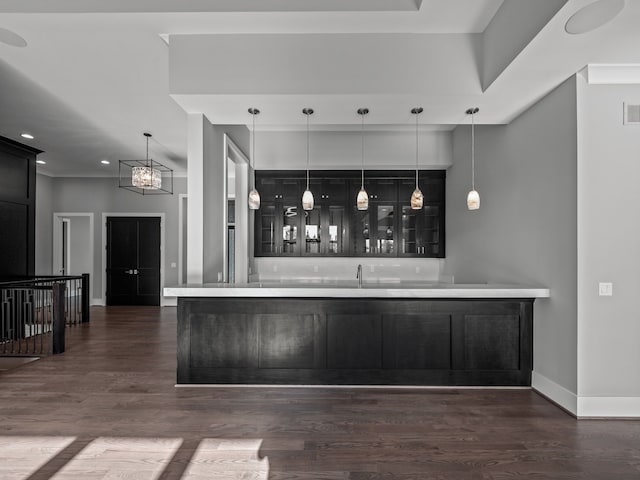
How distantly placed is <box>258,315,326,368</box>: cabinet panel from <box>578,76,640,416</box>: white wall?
2214mm

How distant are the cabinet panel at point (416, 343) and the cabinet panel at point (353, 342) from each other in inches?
3.4

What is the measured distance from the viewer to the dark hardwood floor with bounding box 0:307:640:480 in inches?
91.4

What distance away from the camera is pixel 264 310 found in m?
3.70

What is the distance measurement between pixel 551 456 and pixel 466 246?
11.0 feet

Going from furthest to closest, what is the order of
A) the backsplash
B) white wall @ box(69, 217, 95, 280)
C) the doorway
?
white wall @ box(69, 217, 95, 280) → the doorway → the backsplash

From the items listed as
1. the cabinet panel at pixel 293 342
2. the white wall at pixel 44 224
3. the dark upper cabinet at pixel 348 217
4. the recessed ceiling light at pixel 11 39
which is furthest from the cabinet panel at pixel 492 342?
the white wall at pixel 44 224

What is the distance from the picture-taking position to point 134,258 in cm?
912

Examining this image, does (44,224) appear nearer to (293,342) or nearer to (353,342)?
(293,342)

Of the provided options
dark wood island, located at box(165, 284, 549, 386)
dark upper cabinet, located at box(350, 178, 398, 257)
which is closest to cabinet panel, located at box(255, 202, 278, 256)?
dark upper cabinet, located at box(350, 178, 398, 257)

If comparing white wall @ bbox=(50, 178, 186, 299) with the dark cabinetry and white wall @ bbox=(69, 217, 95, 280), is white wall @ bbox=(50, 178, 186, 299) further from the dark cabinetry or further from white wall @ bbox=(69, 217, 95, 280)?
the dark cabinetry

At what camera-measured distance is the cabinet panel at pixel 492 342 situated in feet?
12.1

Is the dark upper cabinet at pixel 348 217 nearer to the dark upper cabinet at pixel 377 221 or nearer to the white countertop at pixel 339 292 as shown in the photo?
the dark upper cabinet at pixel 377 221

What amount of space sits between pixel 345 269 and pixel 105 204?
627 centimetres

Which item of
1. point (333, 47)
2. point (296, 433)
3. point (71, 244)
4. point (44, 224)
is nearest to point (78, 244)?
point (71, 244)
